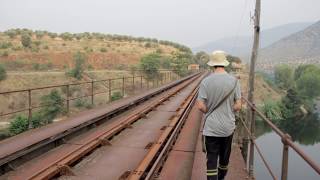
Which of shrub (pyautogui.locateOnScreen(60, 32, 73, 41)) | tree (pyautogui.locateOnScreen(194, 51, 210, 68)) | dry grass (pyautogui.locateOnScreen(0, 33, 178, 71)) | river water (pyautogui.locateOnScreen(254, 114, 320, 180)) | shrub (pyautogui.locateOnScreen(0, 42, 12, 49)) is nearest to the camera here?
river water (pyautogui.locateOnScreen(254, 114, 320, 180))

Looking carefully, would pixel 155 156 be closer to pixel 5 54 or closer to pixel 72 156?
pixel 72 156

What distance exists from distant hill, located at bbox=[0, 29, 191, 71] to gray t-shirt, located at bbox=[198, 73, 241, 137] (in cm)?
5740

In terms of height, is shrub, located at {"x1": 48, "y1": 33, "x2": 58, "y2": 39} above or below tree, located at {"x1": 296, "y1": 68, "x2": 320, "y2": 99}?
above

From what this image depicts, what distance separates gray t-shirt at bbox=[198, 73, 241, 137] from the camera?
15.7 ft

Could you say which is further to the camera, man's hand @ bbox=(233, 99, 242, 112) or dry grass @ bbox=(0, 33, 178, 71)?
dry grass @ bbox=(0, 33, 178, 71)

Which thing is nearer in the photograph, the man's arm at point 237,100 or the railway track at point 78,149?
the man's arm at point 237,100

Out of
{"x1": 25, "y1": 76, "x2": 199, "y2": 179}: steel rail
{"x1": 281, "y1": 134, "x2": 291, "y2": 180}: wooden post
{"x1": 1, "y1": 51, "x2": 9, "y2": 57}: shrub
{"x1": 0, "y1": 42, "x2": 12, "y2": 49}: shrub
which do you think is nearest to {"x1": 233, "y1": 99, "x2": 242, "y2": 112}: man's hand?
{"x1": 281, "y1": 134, "x2": 291, "y2": 180}: wooden post

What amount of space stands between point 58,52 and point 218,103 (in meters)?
73.0

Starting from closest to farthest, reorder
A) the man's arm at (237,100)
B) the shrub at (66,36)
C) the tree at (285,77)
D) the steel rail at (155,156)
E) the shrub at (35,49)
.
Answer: the man's arm at (237,100), the steel rail at (155,156), the shrub at (35,49), the shrub at (66,36), the tree at (285,77)

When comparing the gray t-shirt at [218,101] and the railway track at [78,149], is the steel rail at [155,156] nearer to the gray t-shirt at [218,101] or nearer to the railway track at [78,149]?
the railway track at [78,149]

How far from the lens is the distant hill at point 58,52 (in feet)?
212

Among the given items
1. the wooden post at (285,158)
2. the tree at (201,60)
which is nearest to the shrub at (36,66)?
the wooden post at (285,158)

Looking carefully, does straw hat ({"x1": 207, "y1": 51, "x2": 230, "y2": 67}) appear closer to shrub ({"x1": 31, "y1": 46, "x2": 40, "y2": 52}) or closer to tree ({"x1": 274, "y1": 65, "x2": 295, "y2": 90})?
shrub ({"x1": 31, "y1": 46, "x2": 40, "y2": 52})

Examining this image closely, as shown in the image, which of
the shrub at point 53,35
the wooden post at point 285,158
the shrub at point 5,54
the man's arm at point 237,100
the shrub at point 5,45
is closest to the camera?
the wooden post at point 285,158
